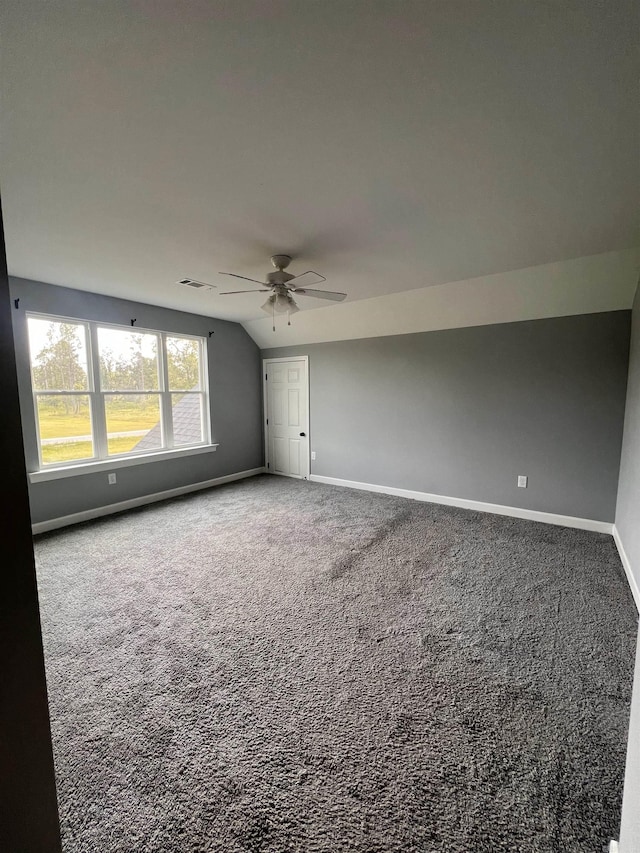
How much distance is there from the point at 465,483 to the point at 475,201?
3.24 meters

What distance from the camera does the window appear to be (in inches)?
149

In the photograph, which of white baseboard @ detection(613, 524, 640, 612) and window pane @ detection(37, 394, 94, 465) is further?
window pane @ detection(37, 394, 94, 465)

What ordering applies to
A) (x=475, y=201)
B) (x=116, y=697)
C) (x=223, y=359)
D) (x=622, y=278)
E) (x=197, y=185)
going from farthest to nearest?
(x=223, y=359) → (x=622, y=278) → (x=475, y=201) → (x=197, y=185) → (x=116, y=697)

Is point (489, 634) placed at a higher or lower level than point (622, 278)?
lower

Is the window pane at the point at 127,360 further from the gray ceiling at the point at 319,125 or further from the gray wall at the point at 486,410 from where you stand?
the gray wall at the point at 486,410

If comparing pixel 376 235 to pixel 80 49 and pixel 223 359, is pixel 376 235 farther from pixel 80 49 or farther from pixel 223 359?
pixel 223 359

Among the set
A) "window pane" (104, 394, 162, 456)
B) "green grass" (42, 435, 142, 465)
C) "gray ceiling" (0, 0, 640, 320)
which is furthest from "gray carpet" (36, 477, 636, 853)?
"gray ceiling" (0, 0, 640, 320)

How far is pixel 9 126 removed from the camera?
151 cm

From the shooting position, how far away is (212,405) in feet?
18.0

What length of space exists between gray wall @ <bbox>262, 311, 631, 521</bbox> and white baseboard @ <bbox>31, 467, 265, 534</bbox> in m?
1.74

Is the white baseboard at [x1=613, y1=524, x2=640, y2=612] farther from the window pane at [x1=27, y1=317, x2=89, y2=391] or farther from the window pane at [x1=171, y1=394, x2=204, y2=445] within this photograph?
the window pane at [x1=27, y1=317, x2=89, y2=391]

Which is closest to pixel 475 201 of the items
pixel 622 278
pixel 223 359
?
pixel 622 278

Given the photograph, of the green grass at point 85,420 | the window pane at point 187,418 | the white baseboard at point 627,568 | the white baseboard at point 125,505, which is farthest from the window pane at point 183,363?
the white baseboard at point 627,568

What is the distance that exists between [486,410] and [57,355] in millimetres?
4954
